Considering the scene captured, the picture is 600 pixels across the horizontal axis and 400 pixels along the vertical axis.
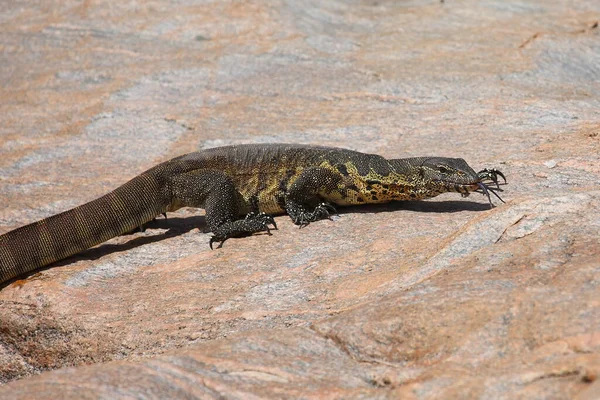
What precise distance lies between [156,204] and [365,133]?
3.34m

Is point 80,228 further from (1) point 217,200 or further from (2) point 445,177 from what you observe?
(2) point 445,177

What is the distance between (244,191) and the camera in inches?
354

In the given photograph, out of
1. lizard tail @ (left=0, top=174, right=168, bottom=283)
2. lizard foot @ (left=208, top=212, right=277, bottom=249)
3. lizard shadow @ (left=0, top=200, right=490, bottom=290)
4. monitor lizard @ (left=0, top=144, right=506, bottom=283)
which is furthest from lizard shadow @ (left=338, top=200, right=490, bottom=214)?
lizard tail @ (left=0, top=174, right=168, bottom=283)

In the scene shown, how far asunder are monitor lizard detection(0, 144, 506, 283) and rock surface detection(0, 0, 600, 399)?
0.77 ft

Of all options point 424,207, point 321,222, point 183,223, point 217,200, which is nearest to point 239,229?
point 217,200

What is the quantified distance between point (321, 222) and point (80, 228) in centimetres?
259

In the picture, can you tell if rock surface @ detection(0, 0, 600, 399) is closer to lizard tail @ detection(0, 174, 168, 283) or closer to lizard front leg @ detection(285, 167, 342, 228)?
lizard tail @ detection(0, 174, 168, 283)

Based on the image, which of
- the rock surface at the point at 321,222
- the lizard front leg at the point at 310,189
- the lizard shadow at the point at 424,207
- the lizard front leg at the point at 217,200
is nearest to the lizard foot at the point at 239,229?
the lizard front leg at the point at 217,200

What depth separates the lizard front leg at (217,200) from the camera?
8391 mm

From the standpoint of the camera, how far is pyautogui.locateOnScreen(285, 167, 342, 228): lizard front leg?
28.6ft

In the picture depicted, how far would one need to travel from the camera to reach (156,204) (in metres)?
8.72

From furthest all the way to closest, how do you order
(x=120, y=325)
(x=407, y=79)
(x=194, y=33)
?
(x=194, y=33) → (x=407, y=79) → (x=120, y=325)

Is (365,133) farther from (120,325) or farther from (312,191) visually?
(120,325)

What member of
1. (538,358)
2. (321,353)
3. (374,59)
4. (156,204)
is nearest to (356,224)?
(156,204)
